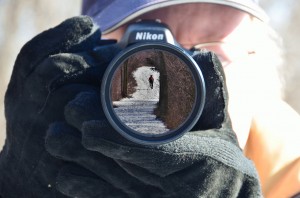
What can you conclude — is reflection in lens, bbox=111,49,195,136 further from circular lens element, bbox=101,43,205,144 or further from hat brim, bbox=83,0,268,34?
hat brim, bbox=83,0,268,34

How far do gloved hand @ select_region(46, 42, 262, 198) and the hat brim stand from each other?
221mm

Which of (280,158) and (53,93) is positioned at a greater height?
(53,93)

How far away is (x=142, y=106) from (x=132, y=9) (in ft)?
0.93

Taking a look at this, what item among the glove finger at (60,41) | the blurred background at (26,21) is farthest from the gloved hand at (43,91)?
the blurred background at (26,21)

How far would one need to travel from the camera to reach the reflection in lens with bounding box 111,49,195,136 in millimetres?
747

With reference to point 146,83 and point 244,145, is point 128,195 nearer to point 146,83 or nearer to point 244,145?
point 146,83

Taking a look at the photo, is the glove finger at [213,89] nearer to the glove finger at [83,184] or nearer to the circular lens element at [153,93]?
the circular lens element at [153,93]

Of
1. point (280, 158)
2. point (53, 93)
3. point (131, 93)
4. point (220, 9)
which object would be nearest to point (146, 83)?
point (131, 93)

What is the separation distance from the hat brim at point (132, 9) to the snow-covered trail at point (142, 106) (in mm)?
243

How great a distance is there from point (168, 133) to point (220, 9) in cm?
36

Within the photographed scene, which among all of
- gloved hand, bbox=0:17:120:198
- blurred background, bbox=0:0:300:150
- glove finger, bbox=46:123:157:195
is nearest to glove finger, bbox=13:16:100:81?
gloved hand, bbox=0:17:120:198

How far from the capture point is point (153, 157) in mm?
755

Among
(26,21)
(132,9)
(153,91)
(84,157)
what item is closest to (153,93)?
(153,91)

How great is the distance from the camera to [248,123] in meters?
1.09
